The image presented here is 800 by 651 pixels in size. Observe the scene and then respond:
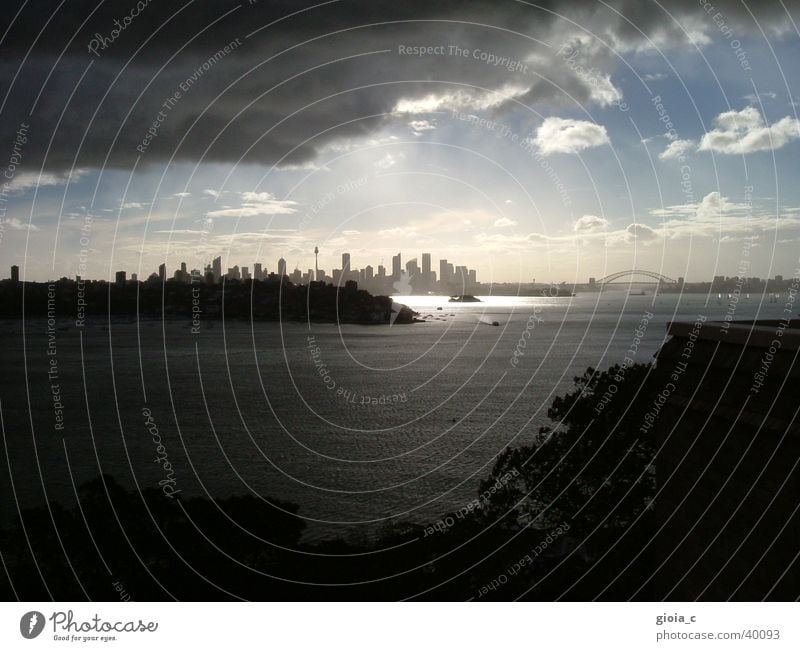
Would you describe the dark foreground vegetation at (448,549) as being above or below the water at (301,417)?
above

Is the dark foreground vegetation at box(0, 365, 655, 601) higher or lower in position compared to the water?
higher

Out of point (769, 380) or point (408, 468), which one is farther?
point (408, 468)

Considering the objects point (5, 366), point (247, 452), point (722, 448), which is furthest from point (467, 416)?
point (5, 366)

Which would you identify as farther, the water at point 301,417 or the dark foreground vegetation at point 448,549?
the water at point 301,417

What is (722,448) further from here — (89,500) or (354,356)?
(354,356)

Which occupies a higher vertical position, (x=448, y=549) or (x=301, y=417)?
(x=448, y=549)

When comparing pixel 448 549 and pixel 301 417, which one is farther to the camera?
pixel 301 417

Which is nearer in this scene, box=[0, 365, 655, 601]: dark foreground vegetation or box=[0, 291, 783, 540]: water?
box=[0, 365, 655, 601]: dark foreground vegetation

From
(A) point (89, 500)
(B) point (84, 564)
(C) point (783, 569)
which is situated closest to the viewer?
(C) point (783, 569)
